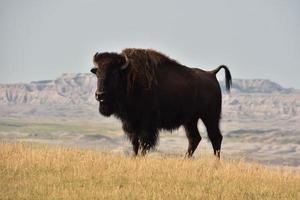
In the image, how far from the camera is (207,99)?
19.5 meters

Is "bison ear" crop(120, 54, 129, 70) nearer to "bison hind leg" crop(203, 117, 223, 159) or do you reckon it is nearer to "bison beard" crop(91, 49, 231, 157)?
"bison beard" crop(91, 49, 231, 157)

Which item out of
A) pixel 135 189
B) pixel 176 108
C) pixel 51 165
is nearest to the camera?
pixel 135 189

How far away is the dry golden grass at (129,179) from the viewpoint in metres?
11.0

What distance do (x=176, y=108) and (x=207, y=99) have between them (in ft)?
5.28

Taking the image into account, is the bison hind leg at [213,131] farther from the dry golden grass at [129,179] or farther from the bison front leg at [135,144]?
the dry golden grass at [129,179]

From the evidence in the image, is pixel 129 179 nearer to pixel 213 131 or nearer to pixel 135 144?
pixel 135 144

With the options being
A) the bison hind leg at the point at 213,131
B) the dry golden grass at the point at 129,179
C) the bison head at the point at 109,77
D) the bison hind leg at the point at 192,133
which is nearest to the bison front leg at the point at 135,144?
the bison head at the point at 109,77

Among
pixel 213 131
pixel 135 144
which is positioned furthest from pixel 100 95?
pixel 213 131

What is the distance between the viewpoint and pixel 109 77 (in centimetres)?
1658

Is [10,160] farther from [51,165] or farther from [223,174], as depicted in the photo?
[223,174]

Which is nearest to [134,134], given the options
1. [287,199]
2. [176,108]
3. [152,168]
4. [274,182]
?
[176,108]

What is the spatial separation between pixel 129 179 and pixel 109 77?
15.5ft

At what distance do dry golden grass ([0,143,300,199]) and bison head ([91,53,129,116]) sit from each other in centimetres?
184

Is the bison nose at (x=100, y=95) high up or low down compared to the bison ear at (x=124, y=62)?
down
